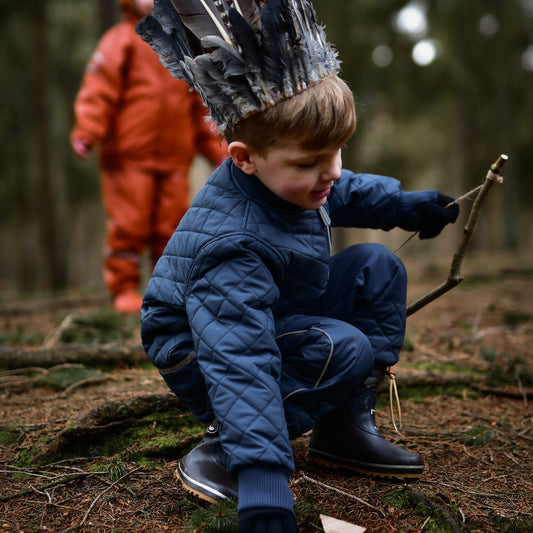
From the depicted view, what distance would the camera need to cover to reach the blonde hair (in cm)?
177

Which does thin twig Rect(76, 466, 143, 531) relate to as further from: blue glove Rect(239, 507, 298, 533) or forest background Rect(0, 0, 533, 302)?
forest background Rect(0, 0, 533, 302)

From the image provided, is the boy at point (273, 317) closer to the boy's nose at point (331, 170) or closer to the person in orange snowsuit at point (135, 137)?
the boy's nose at point (331, 170)

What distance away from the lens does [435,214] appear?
7.62ft

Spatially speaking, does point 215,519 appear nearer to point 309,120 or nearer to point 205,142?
point 309,120

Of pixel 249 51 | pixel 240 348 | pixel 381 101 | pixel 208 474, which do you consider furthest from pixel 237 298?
pixel 381 101

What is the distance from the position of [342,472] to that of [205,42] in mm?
1544

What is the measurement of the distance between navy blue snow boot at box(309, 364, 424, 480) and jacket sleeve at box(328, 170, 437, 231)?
609 mm

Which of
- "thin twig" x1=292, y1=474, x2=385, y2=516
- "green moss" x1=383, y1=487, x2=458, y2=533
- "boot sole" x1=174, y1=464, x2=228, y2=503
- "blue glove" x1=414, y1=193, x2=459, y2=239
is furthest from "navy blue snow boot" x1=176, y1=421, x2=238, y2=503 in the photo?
"blue glove" x1=414, y1=193, x2=459, y2=239

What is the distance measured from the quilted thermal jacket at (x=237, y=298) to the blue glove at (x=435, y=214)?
1.33ft

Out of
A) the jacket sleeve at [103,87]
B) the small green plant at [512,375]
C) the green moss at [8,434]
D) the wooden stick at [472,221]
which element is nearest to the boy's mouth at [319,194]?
the wooden stick at [472,221]

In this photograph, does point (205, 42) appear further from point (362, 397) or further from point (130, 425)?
point (130, 425)

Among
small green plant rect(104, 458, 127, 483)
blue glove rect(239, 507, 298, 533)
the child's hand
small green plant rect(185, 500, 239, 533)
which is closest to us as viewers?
blue glove rect(239, 507, 298, 533)

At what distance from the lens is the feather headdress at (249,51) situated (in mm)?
1733

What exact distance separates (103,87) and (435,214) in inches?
126
